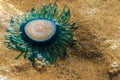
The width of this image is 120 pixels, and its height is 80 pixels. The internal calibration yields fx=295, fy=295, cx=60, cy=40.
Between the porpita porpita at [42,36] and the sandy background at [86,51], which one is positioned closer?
the sandy background at [86,51]

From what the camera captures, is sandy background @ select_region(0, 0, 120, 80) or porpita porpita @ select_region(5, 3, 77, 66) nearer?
sandy background @ select_region(0, 0, 120, 80)

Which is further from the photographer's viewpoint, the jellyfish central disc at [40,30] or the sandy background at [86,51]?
the jellyfish central disc at [40,30]

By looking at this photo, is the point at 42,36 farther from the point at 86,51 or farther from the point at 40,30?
the point at 86,51

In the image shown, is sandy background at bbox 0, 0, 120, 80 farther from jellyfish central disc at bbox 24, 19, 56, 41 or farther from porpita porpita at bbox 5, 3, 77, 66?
jellyfish central disc at bbox 24, 19, 56, 41

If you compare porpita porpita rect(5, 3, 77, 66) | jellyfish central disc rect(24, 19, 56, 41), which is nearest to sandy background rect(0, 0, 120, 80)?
porpita porpita rect(5, 3, 77, 66)

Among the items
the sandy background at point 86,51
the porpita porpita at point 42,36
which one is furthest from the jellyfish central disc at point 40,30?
the sandy background at point 86,51

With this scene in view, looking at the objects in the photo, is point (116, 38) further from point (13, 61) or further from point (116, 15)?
point (13, 61)

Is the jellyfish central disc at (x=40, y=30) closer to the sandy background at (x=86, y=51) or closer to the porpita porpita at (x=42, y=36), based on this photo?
the porpita porpita at (x=42, y=36)
